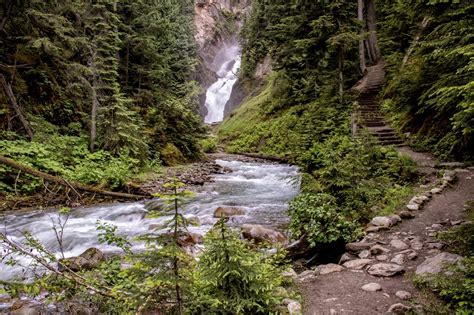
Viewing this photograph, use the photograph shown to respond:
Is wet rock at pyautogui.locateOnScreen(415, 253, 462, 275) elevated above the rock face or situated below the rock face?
above

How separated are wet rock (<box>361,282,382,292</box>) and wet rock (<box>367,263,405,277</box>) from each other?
303mm

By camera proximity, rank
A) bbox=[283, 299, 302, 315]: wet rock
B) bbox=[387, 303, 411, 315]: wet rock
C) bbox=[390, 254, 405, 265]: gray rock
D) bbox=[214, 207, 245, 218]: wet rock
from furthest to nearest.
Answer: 1. bbox=[214, 207, 245, 218]: wet rock
2. bbox=[390, 254, 405, 265]: gray rock
3. bbox=[283, 299, 302, 315]: wet rock
4. bbox=[387, 303, 411, 315]: wet rock

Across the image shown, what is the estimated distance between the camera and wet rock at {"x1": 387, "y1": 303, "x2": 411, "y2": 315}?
343 centimetres

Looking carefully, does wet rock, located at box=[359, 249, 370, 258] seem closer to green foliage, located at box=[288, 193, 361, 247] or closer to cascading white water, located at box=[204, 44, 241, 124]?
green foliage, located at box=[288, 193, 361, 247]

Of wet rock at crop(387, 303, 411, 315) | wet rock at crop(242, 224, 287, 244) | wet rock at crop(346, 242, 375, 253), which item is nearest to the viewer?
wet rock at crop(387, 303, 411, 315)

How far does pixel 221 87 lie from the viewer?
53.5 m

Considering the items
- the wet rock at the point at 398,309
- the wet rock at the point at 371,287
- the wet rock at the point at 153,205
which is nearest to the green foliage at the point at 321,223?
the wet rock at the point at 371,287

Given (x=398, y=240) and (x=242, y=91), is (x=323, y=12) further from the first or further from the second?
(x=242, y=91)

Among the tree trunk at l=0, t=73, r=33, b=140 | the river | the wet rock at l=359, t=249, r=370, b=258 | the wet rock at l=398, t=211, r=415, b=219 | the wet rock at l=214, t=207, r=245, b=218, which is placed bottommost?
the river

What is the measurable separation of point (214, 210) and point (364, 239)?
5.45 m

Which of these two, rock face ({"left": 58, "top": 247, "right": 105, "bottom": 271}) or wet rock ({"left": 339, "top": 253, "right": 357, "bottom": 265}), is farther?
rock face ({"left": 58, "top": 247, "right": 105, "bottom": 271})

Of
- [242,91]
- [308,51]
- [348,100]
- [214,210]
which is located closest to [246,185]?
[214,210]

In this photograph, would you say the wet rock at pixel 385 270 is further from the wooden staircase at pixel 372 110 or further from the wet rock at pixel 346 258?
the wooden staircase at pixel 372 110

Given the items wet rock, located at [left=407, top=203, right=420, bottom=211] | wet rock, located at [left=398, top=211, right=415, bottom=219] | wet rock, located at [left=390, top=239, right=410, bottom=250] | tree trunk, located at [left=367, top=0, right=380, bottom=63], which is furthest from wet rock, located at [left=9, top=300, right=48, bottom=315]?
tree trunk, located at [left=367, top=0, right=380, bottom=63]
